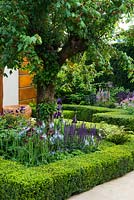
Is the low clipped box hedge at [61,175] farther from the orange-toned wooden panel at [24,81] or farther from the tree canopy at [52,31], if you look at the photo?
the orange-toned wooden panel at [24,81]

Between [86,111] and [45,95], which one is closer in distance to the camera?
[45,95]

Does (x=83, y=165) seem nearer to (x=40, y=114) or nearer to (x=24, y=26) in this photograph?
(x=40, y=114)

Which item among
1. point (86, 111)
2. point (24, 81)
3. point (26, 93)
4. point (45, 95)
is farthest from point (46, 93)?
point (26, 93)

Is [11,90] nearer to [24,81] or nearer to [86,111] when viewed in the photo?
[24,81]

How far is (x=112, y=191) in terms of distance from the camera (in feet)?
15.4

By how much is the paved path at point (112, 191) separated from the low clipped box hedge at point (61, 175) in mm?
77

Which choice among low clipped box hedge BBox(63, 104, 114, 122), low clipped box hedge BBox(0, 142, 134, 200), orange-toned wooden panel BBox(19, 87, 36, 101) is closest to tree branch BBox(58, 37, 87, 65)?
low clipped box hedge BBox(0, 142, 134, 200)

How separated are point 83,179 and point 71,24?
78.3 inches

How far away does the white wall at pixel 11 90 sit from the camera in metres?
11.1

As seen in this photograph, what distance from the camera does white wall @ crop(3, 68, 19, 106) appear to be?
11.1m

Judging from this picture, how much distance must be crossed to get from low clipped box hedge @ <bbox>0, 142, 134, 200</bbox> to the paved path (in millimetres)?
77

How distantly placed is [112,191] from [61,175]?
79cm

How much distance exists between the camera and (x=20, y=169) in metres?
4.29

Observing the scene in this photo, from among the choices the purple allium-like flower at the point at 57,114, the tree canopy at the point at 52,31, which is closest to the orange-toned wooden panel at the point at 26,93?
the tree canopy at the point at 52,31
